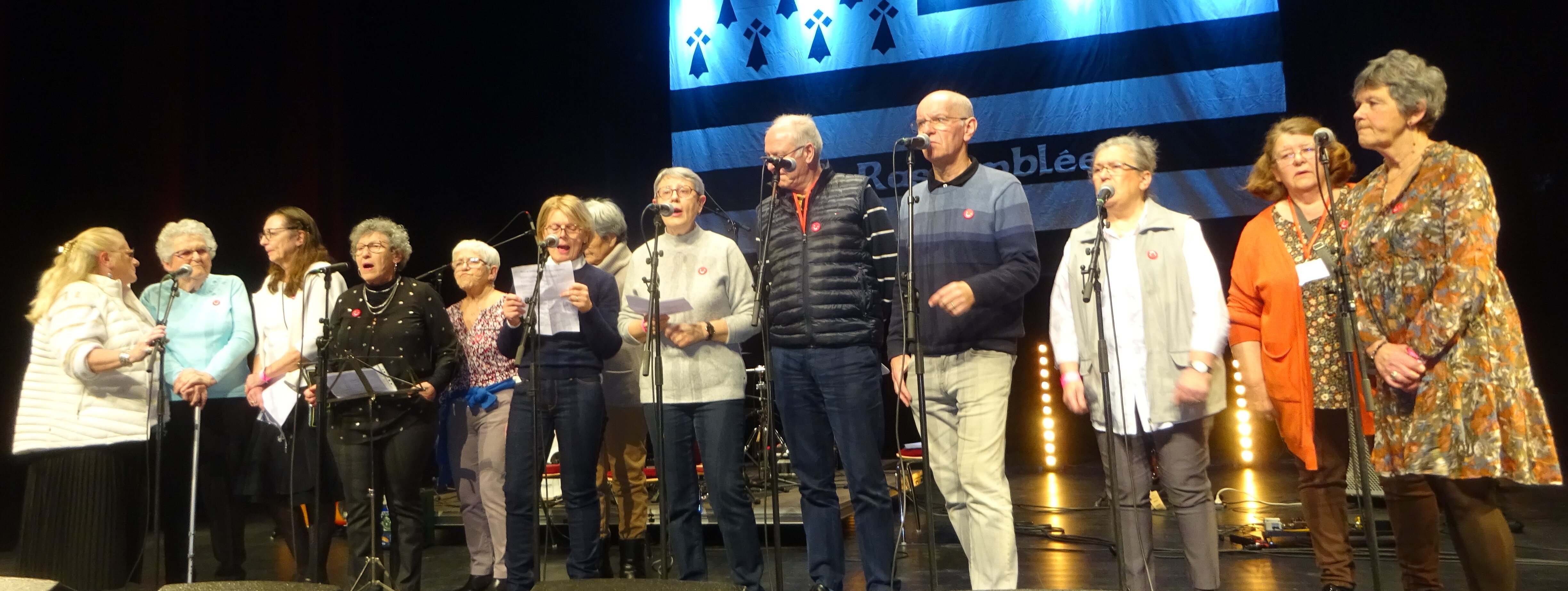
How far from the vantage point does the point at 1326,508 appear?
3.22 m

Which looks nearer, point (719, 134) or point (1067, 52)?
point (1067, 52)

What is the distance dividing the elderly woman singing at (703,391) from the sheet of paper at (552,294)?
0.67 ft

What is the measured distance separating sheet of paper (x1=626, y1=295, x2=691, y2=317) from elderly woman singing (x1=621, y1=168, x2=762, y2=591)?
4 centimetres

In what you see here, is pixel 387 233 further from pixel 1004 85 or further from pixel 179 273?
pixel 1004 85

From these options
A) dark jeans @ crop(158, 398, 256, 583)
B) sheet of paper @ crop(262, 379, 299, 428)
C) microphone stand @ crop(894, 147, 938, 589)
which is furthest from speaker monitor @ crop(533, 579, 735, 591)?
dark jeans @ crop(158, 398, 256, 583)

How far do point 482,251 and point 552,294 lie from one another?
1223mm

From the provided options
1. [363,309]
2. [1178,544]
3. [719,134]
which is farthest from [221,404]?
[1178,544]

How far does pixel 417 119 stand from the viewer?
736 centimetres

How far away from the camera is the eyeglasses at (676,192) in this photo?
3420mm

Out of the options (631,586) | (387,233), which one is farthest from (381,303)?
(631,586)

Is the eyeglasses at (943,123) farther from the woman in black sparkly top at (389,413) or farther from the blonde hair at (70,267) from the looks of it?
the blonde hair at (70,267)

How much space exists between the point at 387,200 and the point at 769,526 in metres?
3.93

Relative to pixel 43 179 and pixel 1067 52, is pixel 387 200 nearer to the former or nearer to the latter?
pixel 43 179

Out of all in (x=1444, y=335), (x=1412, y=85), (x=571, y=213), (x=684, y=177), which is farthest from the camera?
(x=571, y=213)
